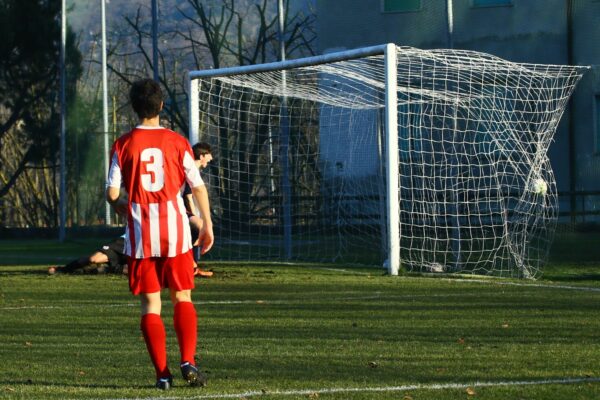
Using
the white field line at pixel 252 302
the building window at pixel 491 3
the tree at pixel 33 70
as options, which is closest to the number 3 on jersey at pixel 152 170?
the white field line at pixel 252 302

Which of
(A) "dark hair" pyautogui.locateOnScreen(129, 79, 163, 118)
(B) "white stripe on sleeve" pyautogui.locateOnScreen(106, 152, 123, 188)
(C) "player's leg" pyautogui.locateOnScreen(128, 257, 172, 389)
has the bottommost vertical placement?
(C) "player's leg" pyautogui.locateOnScreen(128, 257, 172, 389)

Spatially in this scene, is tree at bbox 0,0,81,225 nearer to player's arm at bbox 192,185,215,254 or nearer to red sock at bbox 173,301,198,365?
player's arm at bbox 192,185,215,254

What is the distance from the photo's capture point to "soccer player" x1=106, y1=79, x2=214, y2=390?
273 inches

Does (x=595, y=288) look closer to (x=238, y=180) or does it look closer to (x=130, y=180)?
(x=130, y=180)

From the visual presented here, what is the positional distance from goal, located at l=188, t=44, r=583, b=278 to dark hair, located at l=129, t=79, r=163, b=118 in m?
8.85

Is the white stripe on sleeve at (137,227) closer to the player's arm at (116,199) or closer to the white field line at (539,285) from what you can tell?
the player's arm at (116,199)

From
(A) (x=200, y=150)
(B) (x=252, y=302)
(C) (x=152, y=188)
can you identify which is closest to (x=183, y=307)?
(C) (x=152, y=188)

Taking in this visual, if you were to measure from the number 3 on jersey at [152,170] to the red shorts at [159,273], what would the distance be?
38cm

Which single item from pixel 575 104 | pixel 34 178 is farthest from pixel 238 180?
pixel 34 178

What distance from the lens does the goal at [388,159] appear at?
16.8 metres

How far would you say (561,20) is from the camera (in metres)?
28.6

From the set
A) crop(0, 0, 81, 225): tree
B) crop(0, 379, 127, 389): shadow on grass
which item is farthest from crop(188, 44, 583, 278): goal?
crop(0, 0, 81, 225): tree

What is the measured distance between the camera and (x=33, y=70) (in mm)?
39281

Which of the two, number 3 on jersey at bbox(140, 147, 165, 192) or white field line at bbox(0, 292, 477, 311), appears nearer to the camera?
number 3 on jersey at bbox(140, 147, 165, 192)
